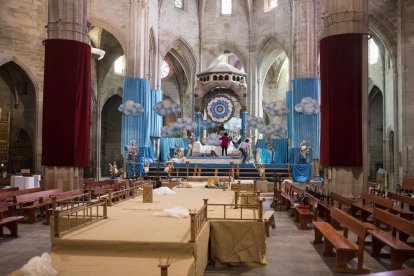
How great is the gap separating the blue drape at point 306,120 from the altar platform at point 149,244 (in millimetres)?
16443

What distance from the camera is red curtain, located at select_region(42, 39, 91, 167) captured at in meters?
13.8

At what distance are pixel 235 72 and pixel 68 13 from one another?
15.5 m

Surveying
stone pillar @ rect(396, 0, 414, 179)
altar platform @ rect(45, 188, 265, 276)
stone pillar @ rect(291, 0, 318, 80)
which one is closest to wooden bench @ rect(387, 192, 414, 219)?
altar platform @ rect(45, 188, 265, 276)

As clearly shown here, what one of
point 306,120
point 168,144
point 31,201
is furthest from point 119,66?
point 31,201

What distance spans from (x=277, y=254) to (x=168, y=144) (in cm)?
2209

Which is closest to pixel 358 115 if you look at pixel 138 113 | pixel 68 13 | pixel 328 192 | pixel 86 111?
pixel 328 192

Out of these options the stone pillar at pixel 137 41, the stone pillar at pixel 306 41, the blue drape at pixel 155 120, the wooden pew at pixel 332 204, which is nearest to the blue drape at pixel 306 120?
the stone pillar at pixel 306 41

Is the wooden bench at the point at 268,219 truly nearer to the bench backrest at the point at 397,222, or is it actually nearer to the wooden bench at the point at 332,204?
the wooden bench at the point at 332,204

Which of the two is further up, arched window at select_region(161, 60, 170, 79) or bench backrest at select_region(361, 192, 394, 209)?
arched window at select_region(161, 60, 170, 79)

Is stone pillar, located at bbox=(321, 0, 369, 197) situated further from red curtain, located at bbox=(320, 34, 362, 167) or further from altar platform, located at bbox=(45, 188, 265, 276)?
altar platform, located at bbox=(45, 188, 265, 276)

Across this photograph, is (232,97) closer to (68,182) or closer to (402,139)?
(402,139)

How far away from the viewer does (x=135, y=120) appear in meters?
25.3

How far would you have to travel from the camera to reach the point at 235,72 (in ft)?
92.8

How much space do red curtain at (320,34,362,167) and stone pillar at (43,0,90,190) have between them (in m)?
7.93
